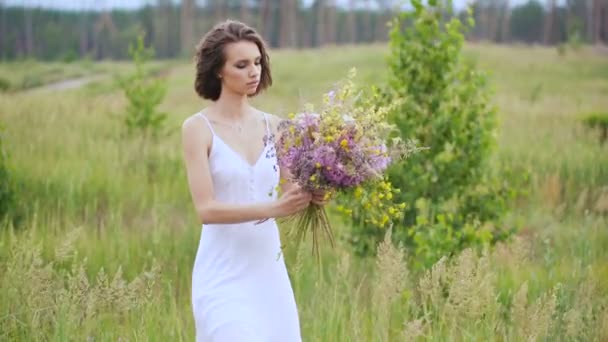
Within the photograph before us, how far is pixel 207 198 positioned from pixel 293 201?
1.29 feet

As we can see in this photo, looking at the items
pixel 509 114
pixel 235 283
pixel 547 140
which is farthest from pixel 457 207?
pixel 509 114

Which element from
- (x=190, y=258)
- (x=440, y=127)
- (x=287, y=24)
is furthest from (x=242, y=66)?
(x=287, y=24)

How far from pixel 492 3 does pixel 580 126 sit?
2109 inches

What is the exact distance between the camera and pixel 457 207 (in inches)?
252

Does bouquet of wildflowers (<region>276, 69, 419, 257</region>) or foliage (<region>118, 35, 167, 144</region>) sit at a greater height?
bouquet of wildflowers (<region>276, 69, 419, 257</region>)

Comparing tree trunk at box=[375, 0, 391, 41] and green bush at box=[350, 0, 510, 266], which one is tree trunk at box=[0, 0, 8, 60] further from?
green bush at box=[350, 0, 510, 266]

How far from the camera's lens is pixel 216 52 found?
11.2ft

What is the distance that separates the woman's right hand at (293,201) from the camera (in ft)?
9.97

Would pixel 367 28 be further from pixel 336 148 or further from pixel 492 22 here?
pixel 336 148

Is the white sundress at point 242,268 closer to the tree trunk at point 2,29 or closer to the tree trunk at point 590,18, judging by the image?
the tree trunk at point 2,29

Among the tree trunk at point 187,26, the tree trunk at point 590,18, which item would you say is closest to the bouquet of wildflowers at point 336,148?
the tree trunk at point 187,26

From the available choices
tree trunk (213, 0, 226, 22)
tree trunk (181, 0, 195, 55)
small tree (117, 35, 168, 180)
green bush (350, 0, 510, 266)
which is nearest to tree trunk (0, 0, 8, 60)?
tree trunk (181, 0, 195, 55)

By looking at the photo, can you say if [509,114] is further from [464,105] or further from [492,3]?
[492,3]

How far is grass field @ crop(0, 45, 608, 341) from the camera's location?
4.23 meters
